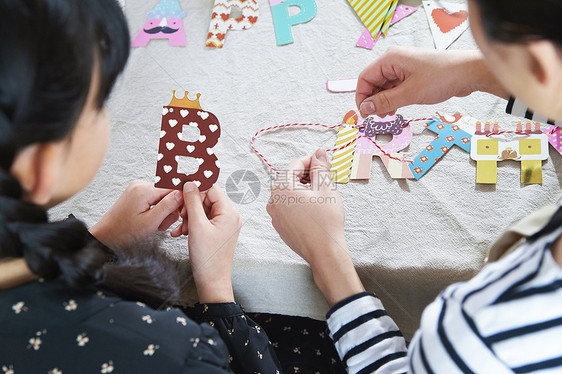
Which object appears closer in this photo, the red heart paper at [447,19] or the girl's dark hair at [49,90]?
the girl's dark hair at [49,90]

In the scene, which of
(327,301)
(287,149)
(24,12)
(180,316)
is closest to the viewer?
(24,12)

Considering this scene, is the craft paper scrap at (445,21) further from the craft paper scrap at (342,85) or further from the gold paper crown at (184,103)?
the gold paper crown at (184,103)

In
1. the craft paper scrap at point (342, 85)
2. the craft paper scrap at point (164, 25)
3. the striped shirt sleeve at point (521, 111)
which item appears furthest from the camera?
the craft paper scrap at point (164, 25)

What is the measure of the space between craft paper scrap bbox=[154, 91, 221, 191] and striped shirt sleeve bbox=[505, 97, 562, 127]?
1.54ft

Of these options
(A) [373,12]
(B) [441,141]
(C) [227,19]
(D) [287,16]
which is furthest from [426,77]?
(C) [227,19]

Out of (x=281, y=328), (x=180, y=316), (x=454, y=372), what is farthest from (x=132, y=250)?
(x=454, y=372)

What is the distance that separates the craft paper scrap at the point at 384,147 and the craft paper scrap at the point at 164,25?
1.39 feet

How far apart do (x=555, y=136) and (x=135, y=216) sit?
2.24ft

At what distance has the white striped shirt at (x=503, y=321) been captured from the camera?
42cm

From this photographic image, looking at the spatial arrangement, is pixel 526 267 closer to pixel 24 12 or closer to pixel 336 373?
pixel 336 373

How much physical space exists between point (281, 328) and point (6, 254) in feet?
1.49

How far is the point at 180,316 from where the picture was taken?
0.54 metres

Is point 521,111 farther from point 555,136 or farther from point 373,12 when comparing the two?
point 373,12

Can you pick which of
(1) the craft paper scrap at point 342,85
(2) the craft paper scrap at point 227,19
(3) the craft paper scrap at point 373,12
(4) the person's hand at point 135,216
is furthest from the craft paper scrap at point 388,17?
(4) the person's hand at point 135,216
